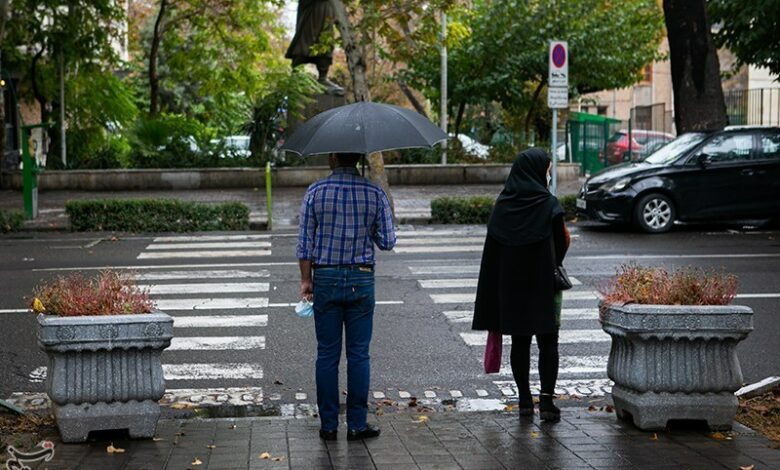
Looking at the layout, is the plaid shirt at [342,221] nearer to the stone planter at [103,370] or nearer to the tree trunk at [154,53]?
the stone planter at [103,370]

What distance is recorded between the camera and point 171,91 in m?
49.1

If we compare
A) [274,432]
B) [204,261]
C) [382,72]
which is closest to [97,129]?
[204,261]

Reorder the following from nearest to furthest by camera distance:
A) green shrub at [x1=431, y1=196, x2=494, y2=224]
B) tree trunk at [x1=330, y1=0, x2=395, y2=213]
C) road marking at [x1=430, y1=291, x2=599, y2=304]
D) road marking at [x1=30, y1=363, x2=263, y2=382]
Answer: road marking at [x1=30, y1=363, x2=263, y2=382], road marking at [x1=430, y1=291, x2=599, y2=304], tree trunk at [x1=330, y1=0, x2=395, y2=213], green shrub at [x1=431, y1=196, x2=494, y2=224]

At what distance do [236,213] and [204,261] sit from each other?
4.42m

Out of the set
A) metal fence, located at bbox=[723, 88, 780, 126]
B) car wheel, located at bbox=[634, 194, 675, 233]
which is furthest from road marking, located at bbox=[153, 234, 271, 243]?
metal fence, located at bbox=[723, 88, 780, 126]

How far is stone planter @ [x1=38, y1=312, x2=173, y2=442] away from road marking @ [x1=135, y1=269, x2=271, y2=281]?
748 cm

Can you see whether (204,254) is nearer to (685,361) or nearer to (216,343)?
(216,343)

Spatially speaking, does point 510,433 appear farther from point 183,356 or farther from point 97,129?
point 97,129

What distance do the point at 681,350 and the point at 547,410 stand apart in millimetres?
911

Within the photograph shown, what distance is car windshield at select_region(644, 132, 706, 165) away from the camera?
19.8m

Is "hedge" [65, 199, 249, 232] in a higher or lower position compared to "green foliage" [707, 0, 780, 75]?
lower

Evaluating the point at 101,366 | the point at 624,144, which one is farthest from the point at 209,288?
the point at 624,144

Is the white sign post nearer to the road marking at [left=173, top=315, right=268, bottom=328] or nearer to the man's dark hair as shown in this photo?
the road marking at [left=173, top=315, right=268, bottom=328]

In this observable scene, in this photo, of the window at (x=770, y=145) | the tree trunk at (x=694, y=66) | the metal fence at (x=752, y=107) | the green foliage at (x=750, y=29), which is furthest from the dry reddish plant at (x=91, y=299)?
the metal fence at (x=752, y=107)
